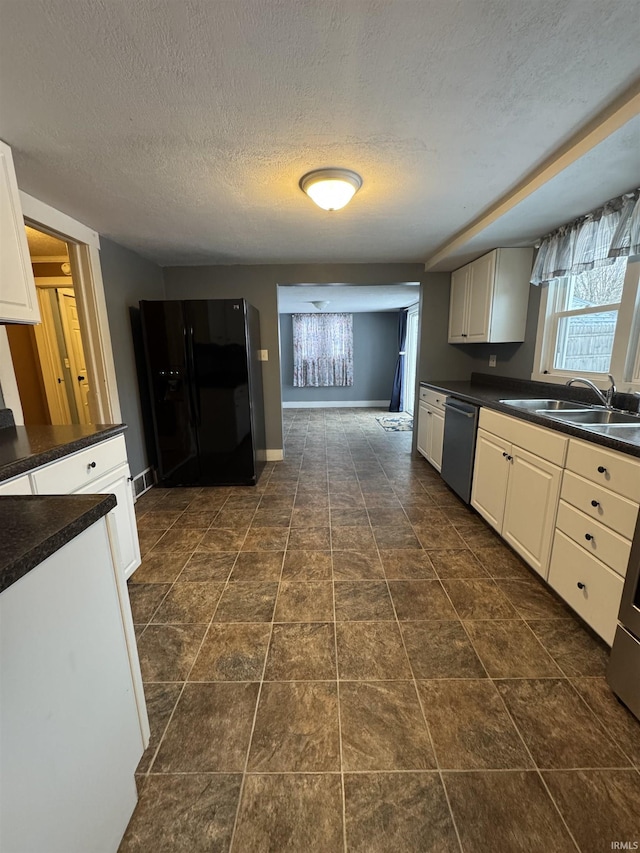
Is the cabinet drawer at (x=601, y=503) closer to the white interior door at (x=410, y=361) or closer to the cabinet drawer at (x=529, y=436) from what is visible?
the cabinet drawer at (x=529, y=436)

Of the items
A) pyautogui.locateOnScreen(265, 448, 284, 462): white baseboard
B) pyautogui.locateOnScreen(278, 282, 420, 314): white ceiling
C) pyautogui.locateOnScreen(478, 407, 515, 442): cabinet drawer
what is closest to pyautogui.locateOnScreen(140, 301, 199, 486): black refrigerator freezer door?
pyautogui.locateOnScreen(265, 448, 284, 462): white baseboard

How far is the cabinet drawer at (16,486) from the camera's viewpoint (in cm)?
112

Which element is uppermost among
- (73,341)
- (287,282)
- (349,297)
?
(349,297)

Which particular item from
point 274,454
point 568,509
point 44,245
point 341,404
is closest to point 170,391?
point 274,454

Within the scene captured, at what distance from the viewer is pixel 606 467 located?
4.44 ft

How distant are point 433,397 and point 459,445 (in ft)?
2.67

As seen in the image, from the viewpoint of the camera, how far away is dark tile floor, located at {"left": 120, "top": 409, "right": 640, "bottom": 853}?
0.92 metres

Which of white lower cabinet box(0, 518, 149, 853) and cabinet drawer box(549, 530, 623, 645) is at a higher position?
white lower cabinet box(0, 518, 149, 853)

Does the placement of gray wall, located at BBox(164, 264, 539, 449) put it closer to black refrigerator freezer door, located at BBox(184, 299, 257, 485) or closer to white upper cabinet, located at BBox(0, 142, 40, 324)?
black refrigerator freezer door, located at BBox(184, 299, 257, 485)

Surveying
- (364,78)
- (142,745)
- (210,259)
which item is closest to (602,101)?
(364,78)

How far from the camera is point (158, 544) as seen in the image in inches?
90.5

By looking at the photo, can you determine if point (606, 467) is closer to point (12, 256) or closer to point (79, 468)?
point (79, 468)

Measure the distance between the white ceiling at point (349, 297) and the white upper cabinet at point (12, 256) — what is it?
2893 mm

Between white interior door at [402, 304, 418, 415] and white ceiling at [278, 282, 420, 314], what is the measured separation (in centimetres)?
31
